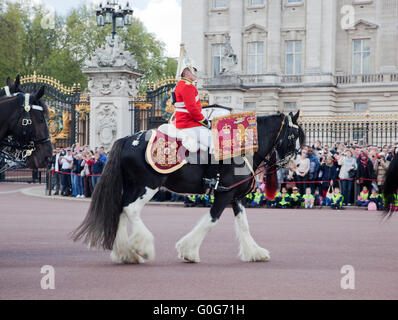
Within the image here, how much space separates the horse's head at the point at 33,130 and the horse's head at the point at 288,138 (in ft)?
10.3

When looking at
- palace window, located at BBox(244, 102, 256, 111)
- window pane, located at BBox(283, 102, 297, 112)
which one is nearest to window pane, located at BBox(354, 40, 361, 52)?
window pane, located at BBox(283, 102, 297, 112)

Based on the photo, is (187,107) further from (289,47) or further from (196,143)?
(289,47)

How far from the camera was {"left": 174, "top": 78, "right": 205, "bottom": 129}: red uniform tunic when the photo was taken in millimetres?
7579

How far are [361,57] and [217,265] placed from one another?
34.7 m

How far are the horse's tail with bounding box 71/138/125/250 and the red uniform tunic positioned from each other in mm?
934

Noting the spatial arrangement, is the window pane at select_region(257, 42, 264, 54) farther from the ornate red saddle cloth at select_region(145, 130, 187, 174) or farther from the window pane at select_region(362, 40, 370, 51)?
the ornate red saddle cloth at select_region(145, 130, 187, 174)

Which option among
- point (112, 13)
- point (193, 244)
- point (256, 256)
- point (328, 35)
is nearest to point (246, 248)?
point (256, 256)

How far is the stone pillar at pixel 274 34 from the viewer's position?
39.6 metres

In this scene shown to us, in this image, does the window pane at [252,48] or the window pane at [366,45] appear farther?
the window pane at [252,48]

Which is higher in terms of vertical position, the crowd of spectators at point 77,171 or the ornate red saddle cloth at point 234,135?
the ornate red saddle cloth at point 234,135

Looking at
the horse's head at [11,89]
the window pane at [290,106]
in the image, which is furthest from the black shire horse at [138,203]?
the window pane at [290,106]

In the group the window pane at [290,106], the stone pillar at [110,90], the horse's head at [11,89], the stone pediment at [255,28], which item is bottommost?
the horse's head at [11,89]

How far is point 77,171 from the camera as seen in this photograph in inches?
754

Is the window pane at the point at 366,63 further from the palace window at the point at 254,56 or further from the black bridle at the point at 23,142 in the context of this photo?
the black bridle at the point at 23,142
